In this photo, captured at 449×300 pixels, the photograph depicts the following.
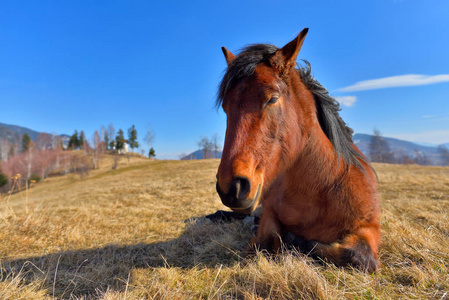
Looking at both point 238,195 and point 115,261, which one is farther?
point 115,261

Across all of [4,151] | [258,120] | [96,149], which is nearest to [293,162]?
[258,120]

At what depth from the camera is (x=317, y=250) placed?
2203 mm

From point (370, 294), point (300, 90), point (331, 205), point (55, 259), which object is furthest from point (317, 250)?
point (55, 259)

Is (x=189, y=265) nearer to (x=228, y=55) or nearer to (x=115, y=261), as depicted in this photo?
(x=115, y=261)

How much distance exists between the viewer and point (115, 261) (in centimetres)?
301

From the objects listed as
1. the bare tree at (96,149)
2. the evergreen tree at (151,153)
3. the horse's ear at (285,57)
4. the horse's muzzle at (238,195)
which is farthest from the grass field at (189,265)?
the evergreen tree at (151,153)

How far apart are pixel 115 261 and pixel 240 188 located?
2.45m

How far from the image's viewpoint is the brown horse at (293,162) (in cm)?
193

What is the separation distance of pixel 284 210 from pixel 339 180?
2.40ft

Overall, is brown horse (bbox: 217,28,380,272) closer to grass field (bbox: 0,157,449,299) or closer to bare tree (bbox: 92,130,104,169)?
grass field (bbox: 0,157,449,299)

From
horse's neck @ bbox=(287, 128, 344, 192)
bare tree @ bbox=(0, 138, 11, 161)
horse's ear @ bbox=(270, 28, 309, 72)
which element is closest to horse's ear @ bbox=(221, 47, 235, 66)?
horse's ear @ bbox=(270, 28, 309, 72)

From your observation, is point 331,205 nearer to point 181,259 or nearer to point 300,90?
point 300,90

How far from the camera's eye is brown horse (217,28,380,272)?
1.93 m

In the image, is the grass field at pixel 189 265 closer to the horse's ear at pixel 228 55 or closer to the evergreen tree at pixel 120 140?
the horse's ear at pixel 228 55
